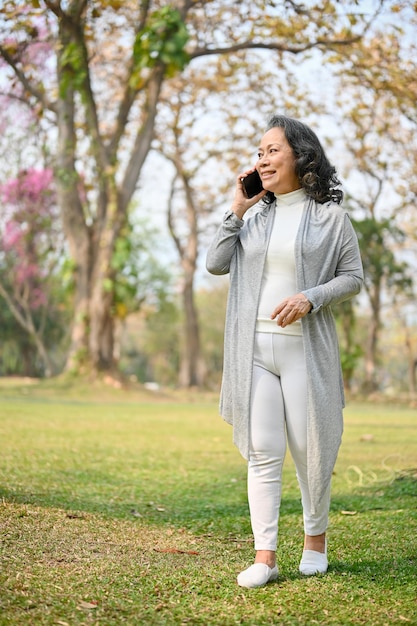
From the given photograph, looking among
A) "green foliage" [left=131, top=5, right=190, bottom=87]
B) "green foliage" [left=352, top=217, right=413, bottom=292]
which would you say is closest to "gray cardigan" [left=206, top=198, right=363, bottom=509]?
"green foliage" [left=131, top=5, right=190, bottom=87]

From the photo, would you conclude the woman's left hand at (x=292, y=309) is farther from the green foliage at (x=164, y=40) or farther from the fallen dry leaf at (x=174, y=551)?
the green foliage at (x=164, y=40)

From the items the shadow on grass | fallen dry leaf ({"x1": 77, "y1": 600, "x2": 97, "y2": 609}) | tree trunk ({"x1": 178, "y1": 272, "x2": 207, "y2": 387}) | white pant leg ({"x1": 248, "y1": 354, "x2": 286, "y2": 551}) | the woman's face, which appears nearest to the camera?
fallen dry leaf ({"x1": 77, "y1": 600, "x2": 97, "y2": 609})

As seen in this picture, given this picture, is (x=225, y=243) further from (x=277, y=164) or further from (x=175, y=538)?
(x=175, y=538)

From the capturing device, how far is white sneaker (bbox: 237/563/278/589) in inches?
123

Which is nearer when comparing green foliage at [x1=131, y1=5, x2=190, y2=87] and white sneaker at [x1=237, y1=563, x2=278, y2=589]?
white sneaker at [x1=237, y1=563, x2=278, y2=589]

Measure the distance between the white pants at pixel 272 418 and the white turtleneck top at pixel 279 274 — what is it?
4 centimetres

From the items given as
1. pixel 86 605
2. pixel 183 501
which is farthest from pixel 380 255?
pixel 86 605

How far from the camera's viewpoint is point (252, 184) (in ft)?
11.7

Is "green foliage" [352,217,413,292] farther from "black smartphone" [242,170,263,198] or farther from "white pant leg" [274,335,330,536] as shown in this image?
"white pant leg" [274,335,330,536]

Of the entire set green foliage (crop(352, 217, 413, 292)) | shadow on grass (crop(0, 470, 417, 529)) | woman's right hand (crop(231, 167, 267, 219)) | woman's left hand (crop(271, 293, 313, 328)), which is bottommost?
shadow on grass (crop(0, 470, 417, 529))

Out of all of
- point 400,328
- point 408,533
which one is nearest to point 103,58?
point 408,533

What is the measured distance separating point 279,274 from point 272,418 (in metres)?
0.56

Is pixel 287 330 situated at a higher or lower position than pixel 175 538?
higher

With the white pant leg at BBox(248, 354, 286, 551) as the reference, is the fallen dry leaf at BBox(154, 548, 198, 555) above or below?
below
